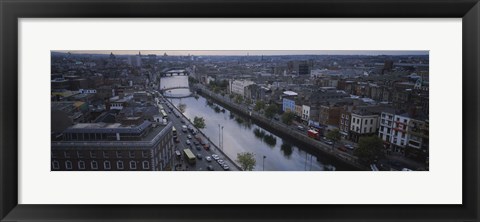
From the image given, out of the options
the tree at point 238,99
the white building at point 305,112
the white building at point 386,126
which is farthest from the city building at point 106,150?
the white building at point 386,126

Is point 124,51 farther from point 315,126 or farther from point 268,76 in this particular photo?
point 315,126

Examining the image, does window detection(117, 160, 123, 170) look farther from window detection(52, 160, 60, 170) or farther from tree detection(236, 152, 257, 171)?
tree detection(236, 152, 257, 171)

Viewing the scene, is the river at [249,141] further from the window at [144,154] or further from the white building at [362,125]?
the window at [144,154]

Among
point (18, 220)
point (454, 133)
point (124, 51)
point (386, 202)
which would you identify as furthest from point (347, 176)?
point (18, 220)

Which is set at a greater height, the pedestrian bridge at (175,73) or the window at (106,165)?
the pedestrian bridge at (175,73)

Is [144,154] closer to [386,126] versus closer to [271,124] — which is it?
[271,124]

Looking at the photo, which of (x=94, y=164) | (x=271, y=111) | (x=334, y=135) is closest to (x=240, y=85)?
(x=271, y=111)
